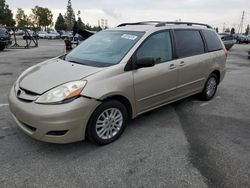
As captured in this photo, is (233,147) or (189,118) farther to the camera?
(189,118)

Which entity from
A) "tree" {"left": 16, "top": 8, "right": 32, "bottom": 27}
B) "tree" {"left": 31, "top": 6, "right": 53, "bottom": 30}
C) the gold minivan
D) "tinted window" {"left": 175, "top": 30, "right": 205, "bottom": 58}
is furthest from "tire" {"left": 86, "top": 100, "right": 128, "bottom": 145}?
"tree" {"left": 16, "top": 8, "right": 32, "bottom": 27}

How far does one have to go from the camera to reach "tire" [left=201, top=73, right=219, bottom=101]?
5.41 meters

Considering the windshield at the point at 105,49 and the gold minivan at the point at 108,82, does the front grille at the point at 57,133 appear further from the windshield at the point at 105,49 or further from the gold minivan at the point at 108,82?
the windshield at the point at 105,49

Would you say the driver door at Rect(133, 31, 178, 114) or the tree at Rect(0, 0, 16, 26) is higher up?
the tree at Rect(0, 0, 16, 26)

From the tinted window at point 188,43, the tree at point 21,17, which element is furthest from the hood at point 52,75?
the tree at point 21,17

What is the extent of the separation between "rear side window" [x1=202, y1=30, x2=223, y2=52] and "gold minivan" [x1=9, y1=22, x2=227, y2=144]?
1.05 feet

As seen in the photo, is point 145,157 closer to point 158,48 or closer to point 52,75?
point 52,75

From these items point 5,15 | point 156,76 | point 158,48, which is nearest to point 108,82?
point 156,76

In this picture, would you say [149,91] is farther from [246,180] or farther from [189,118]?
[246,180]

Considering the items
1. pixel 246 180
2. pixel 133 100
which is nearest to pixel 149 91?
pixel 133 100

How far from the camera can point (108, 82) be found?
3205mm

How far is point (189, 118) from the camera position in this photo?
14.8ft

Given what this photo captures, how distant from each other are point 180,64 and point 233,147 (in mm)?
1696

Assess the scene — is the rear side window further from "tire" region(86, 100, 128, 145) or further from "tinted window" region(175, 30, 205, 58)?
"tire" region(86, 100, 128, 145)
